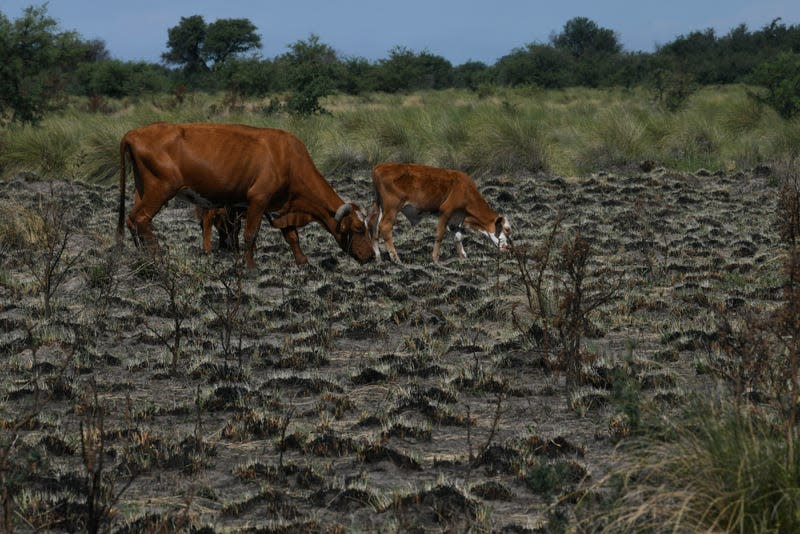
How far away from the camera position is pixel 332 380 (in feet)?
26.0

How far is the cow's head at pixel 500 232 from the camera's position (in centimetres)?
1301

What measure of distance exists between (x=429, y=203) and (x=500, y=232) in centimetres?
96

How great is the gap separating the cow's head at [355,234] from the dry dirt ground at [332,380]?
0.62 ft

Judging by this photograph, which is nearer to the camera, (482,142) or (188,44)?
(482,142)

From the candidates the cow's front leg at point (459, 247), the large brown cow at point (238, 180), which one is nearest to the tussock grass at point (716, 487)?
the large brown cow at point (238, 180)

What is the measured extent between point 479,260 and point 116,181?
9.41m

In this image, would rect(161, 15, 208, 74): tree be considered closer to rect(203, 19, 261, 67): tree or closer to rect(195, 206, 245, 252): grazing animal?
rect(203, 19, 261, 67): tree

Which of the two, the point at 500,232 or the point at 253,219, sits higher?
the point at 253,219

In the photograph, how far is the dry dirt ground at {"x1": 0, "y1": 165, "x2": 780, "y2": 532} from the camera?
5430 mm

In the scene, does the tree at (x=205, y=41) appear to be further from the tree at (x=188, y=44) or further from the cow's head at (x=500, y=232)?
the cow's head at (x=500, y=232)

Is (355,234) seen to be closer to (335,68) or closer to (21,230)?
(21,230)

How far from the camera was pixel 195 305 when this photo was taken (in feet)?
33.6

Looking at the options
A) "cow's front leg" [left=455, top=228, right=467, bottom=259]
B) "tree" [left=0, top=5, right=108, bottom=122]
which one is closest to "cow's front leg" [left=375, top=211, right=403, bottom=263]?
"cow's front leg" [left=455, top=228, right=467, bottom=259]

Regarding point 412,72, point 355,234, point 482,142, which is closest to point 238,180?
point 355,234
